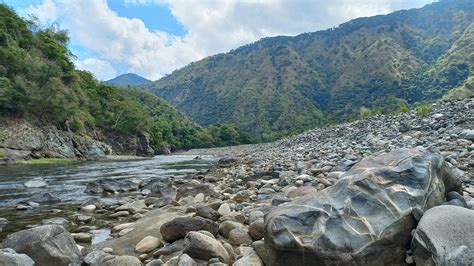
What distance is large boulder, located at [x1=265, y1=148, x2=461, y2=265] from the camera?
3727mm

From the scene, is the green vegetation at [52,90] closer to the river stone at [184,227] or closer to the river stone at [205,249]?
the river stone at [184,227]

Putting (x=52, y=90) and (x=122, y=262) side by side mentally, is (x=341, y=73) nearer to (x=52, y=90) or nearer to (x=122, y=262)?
(x=52, y=90)

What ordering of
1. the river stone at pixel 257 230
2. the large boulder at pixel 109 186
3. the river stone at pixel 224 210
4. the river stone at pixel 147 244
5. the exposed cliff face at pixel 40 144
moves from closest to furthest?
the river stone at pixel 257 230 < the river stone at pixel 147 244 < the river stone at pixel 224 210 < the large boulder at pixel 109 186 < the exposed cliff face at pixel 40 144

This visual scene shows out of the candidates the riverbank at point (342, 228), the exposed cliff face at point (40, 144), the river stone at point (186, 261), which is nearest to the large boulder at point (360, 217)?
the riverbank at point (342, 228)

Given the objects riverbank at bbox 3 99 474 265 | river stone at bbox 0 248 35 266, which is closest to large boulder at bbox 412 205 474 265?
riverbank at bbox 3 99 474 265

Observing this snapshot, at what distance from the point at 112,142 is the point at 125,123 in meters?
6.56

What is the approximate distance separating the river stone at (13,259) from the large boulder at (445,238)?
467cm

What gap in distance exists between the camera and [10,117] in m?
39.7

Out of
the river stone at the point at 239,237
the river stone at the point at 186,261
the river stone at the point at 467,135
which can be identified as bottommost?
the river stone at the point at 239,237

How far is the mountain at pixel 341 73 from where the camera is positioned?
10769cm

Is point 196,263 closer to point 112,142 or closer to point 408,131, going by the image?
point 408,131

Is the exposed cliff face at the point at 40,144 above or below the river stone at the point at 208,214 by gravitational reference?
above

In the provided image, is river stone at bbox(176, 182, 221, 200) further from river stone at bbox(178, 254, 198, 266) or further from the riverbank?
river stone at bbox(178, 254, 198, 266)

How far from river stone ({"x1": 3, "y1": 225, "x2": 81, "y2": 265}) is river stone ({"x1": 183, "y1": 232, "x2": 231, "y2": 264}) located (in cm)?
175
